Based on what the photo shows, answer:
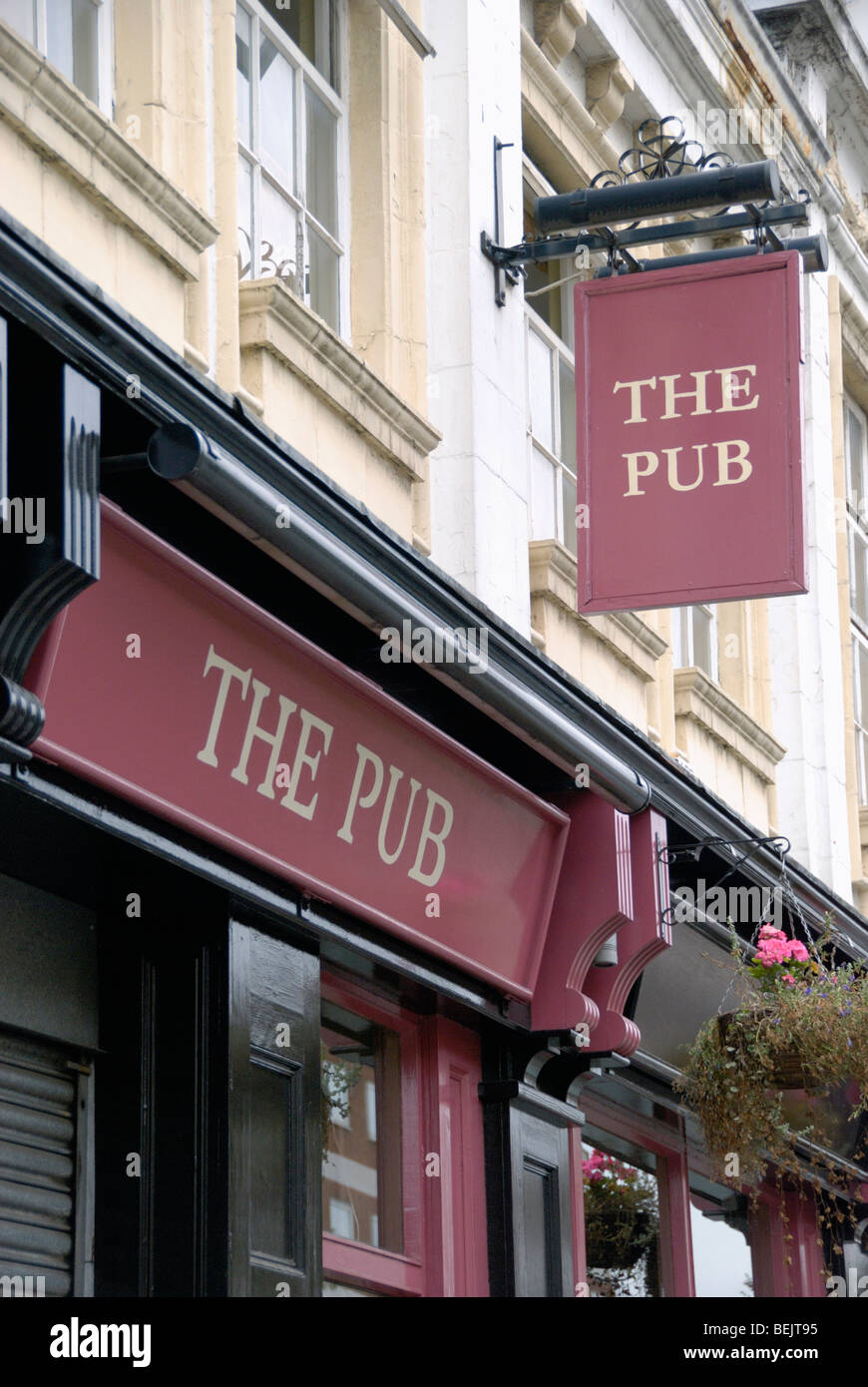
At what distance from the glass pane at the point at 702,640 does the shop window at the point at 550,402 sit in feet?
6.75

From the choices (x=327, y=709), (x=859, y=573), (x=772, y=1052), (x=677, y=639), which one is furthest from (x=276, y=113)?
(x=859, y=573)

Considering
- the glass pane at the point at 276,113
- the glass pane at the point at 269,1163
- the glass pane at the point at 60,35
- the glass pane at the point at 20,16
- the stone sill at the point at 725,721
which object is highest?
the glass pane at the point at 276,113

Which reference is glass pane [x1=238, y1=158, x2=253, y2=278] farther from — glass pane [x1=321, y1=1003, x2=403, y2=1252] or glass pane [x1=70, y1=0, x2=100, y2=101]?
glass pane [x1=321, y1=1003, x2=403, y2=1252]

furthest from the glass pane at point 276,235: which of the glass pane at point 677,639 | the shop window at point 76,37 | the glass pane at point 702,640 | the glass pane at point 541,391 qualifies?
the glass pane at point 702,640

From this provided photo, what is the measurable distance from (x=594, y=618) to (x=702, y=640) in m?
2.45

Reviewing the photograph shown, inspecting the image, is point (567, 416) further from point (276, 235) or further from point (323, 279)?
point (276, 235)

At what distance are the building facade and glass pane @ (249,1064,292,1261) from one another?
0.08 ft

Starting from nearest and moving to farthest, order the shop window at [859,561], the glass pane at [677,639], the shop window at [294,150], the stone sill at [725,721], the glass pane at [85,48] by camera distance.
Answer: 1. the glass pane at [85,48]
2. the shop window at [294,150]
3. the stone sill at [725,721]
4. the glass pane at [677,639]
5. the shop window at [859,561]

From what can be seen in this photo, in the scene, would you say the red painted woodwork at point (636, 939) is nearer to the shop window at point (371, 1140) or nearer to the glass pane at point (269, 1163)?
the shop window at point (371, 1140)

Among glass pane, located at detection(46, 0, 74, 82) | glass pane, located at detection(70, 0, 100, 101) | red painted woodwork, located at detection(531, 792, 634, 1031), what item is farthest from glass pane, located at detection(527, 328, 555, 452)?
glass pane, located at detection(46, 0, 74, 82)

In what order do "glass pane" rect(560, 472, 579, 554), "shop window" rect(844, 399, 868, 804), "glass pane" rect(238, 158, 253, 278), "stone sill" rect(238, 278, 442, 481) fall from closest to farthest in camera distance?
"stone sill" rect(238, 278, 442, 481)
"glass pane" rect(238, 158, 253, 278)
"glass pane" rect(560, 472, 579, 554)
"shop window" rect(844, 399, 868, 804)

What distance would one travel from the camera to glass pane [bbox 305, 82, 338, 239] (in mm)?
9039

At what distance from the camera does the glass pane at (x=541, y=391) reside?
10891mm

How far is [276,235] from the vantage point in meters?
8.49
